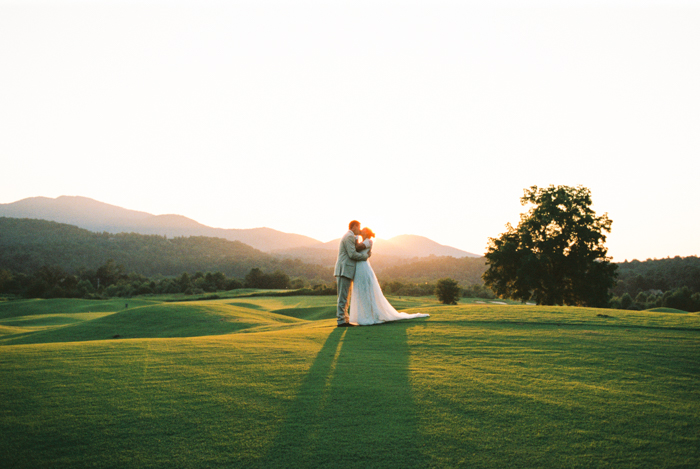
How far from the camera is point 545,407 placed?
4711 millimetres

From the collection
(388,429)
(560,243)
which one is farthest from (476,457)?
(560,243)

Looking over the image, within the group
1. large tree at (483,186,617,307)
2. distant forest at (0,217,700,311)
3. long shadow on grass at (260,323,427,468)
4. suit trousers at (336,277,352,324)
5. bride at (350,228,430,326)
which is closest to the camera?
long shadow on grass at (260,323,427,468)

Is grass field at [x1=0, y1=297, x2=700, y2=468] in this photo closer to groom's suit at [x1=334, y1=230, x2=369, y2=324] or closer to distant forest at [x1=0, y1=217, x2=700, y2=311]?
groom's suit at [x1=334, y1=230, x2=369, y2=324]

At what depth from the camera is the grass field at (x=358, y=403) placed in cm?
371

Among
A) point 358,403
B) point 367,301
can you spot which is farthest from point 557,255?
point 358,403

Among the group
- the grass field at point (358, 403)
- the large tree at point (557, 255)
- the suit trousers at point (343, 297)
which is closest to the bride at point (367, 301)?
the suit trousers at point (343, 297)

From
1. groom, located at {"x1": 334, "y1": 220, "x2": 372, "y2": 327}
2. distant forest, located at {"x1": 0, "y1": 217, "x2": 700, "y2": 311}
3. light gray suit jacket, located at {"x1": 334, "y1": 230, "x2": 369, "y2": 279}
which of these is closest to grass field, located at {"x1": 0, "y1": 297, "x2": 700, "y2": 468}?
groom, located at {"x1": 334, "y1": 220, "x2": 372, "y2": 327}

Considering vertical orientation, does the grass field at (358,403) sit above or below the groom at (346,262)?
below

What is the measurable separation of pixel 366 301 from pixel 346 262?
138 cm

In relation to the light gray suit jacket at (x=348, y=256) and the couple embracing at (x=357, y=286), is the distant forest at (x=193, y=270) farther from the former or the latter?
the light gray suit jacket at (x=348, y=256)

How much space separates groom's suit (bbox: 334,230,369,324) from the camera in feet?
40.1

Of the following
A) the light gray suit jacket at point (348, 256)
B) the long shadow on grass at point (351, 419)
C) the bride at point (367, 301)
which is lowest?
the long shadow on grass at point (351, 419)

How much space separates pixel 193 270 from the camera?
4304 inches

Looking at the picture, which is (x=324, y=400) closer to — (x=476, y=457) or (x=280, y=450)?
(x=280, y=450)
